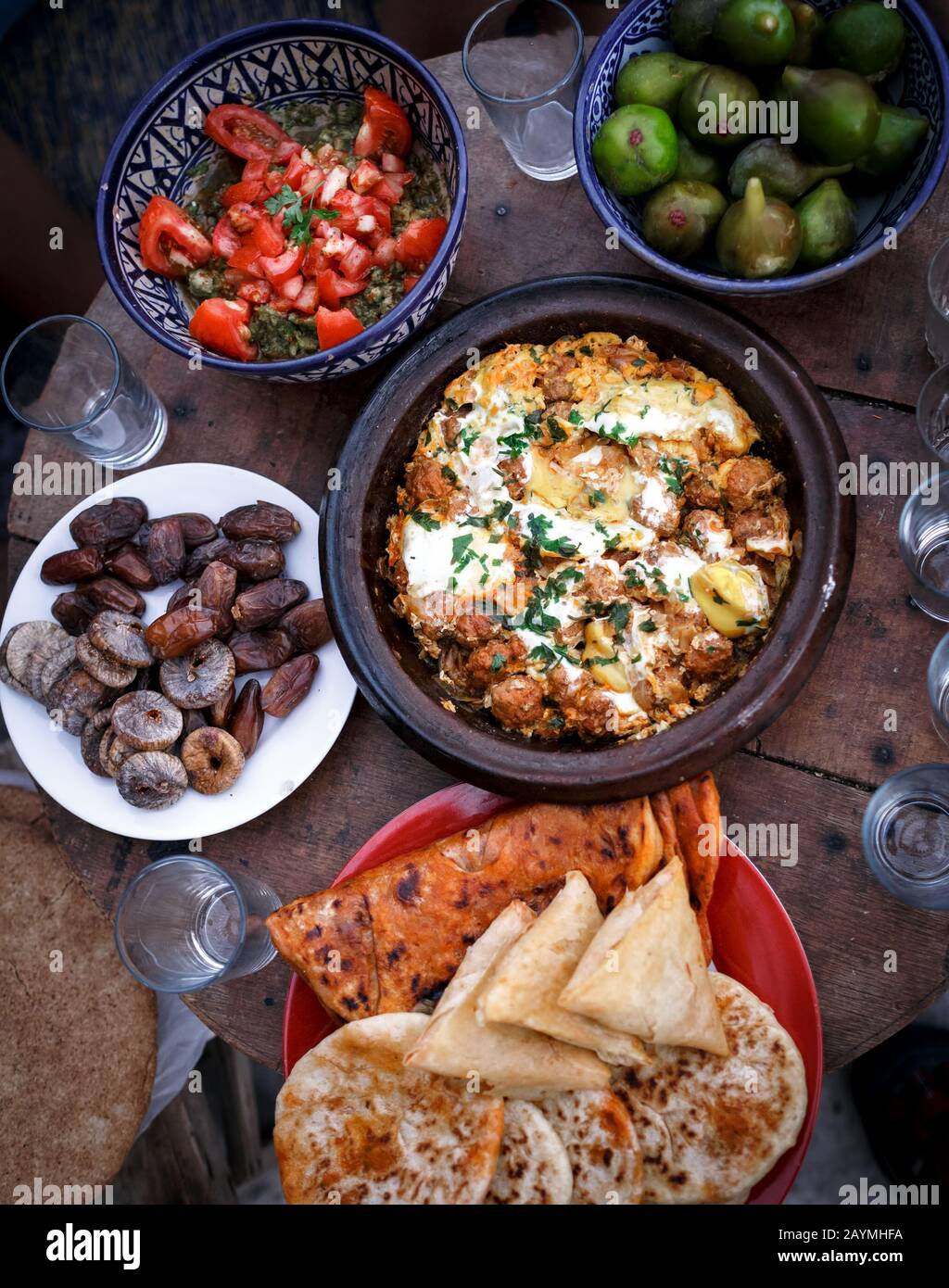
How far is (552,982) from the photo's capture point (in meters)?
2.05

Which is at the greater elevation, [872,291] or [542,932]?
[872,291]

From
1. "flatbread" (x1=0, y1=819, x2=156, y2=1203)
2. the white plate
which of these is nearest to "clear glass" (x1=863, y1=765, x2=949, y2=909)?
the white plate

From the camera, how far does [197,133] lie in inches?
99.7

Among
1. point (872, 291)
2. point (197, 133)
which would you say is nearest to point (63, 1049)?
point (197, 133)

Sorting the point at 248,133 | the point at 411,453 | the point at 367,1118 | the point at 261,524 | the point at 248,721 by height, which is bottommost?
the point at 367,1118

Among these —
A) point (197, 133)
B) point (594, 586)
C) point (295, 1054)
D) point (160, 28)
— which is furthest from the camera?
point (160, 28)

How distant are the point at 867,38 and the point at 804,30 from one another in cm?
13

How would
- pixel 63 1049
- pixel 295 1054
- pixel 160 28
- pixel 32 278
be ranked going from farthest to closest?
pixel 32 278 < pixel 160 28 < pixel 63 1049 < pixel 295 1054

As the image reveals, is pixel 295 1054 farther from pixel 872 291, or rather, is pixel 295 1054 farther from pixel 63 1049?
pixel 872 291

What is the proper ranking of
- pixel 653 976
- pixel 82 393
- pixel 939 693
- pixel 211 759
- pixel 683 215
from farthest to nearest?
pixel 82 393
pixel 211 759
pixel 939 693
pixel 683 215
pixel 653 976

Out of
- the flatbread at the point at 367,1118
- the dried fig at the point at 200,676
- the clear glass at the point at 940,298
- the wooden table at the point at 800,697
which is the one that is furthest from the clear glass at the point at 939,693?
the dried fig at the point at 200,676

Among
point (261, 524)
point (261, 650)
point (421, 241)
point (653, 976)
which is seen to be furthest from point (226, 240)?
point (653, 976)

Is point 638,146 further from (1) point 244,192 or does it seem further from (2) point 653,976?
(2) point 653,976

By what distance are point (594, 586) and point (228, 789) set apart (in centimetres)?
96
